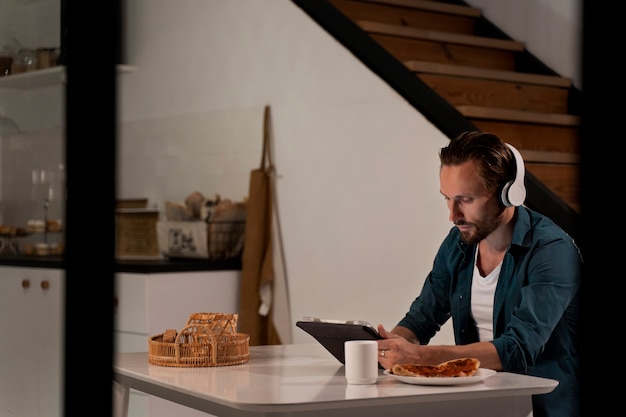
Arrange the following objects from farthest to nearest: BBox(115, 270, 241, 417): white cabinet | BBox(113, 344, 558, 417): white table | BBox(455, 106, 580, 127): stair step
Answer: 1. BBox(115, 270, 241, 417): white cabinet
2. BBox(455, 106, 580, 127): stair step
3. BBox(113, 344, 558, 417): white table

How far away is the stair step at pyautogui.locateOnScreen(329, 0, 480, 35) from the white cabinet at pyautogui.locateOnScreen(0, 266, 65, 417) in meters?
2.16

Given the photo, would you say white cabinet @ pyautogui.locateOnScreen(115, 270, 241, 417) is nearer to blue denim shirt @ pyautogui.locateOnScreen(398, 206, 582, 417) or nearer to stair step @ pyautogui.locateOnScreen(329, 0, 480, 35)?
stair step @ pyautogui.locateOnScreen(329, 0, 480, 35)

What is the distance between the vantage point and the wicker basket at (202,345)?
8.02 ft

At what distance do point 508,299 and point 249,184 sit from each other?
208 cm

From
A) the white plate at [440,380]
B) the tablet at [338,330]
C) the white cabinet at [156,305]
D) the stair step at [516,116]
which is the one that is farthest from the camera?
the white cabinet at [156,305]

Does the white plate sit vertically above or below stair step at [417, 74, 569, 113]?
below

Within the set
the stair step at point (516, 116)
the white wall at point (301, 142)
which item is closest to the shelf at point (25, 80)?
the white wall at point (301, 142)

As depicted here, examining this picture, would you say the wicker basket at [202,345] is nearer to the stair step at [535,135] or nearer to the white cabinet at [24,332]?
the white cabinet at [24,332]

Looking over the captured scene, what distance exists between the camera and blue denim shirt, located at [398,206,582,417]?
97.0 inches

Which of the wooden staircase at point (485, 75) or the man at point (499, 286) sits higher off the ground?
the wooden staircase at point (485, 75)

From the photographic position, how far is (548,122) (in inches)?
164

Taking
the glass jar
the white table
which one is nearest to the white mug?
the white table

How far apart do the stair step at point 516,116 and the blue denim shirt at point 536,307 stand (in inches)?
43.4

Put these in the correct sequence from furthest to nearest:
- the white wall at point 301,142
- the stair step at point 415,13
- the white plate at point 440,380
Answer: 1. the stair step at point 415,13
2. the white wall at point 301,142
3. the white plate at point 440,380
